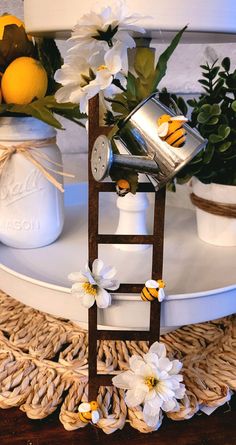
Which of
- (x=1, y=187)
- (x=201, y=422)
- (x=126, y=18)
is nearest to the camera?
(x=126, y=18)

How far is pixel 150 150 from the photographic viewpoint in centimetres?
37

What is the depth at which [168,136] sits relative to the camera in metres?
0.35

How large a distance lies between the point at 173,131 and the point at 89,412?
0.90 ft

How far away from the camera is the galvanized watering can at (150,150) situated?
348mm

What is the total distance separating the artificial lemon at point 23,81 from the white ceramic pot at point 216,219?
25 cm

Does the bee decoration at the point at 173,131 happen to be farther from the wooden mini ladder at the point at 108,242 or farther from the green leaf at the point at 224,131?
the green leaf at the point at 224,131

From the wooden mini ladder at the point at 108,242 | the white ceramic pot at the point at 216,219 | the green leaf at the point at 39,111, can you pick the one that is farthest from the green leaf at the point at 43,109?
the white ceramic pot at the point at 216,219

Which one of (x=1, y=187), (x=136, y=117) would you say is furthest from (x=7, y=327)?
(x=136, y=117)

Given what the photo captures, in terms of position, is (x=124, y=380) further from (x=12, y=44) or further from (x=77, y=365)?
(x=12, y=44)

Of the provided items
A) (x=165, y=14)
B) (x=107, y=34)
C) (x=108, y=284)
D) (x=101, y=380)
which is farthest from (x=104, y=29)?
(x=101, y=380)

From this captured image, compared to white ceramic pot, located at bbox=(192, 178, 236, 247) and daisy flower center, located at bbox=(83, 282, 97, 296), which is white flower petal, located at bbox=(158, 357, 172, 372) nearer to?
daisy flower center, located at bbox=(83, 282, 97, 296)

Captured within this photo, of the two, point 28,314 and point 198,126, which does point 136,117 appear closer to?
point 198,126

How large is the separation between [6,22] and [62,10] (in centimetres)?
11

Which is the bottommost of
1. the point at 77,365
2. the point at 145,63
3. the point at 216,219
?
the point at 77,365
